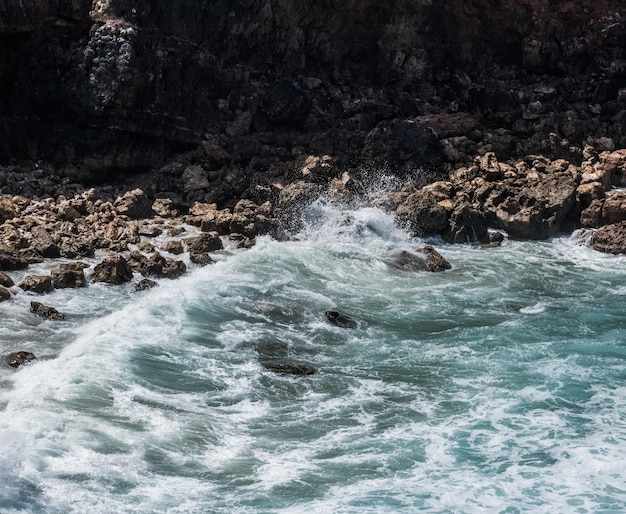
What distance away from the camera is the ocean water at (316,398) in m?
11.1

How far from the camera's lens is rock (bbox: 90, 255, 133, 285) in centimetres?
2006

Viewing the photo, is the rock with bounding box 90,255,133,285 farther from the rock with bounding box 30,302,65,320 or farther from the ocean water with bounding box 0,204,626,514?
the rock with bounding box 30,302,65,320

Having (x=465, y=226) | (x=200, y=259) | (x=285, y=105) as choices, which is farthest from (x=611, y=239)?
(x=285, y=105)

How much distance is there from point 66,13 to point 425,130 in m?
14.3

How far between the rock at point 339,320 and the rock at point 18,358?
683cm

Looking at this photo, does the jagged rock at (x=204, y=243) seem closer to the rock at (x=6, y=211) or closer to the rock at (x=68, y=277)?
the rock at (x=68, y=277)

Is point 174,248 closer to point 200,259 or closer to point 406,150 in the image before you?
point 200,259

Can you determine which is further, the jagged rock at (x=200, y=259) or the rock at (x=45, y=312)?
the jagged rock at (x=200, y=259)

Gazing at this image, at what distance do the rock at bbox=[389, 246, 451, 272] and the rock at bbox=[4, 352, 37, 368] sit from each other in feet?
39.4

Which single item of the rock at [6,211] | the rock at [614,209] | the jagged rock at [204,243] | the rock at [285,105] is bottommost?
the jagged rock at [204,243]

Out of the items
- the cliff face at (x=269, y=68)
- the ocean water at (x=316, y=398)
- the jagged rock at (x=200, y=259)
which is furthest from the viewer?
the cliff face at (x=269, y=68)

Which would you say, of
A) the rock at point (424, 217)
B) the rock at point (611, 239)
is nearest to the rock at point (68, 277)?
the rock at point (424, 217)

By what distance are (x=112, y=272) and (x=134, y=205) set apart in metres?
6.69

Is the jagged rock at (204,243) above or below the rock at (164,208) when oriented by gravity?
below
